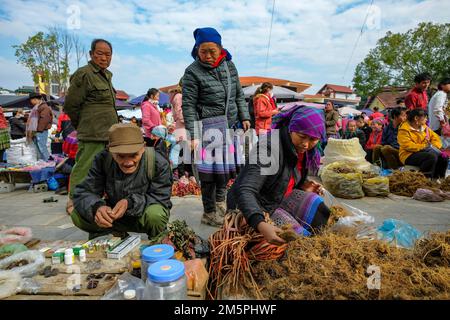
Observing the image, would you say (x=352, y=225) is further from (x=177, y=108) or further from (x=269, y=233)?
(x=177, y=108)

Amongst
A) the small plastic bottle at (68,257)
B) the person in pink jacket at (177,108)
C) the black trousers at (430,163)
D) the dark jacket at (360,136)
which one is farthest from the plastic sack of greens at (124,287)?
the dark jacket at (360,136)

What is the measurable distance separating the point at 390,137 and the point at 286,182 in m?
4.84

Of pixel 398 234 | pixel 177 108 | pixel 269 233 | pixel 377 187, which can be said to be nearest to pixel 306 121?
pixel 269 233

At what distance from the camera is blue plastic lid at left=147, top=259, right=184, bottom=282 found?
1.29m

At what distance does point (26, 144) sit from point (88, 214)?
574 cm

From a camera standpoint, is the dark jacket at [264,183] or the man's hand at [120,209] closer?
the dark jacket at [264,183]

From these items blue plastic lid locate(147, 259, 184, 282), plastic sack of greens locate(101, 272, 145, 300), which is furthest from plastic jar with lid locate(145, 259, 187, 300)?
plastic sack of greens locate(101, 272, 145, 300)

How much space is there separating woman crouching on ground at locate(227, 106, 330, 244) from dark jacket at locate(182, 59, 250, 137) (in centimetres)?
101

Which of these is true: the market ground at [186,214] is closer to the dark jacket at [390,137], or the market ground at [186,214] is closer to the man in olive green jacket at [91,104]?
the man in olive green jacket at [91,104]

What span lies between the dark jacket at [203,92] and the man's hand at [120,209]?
3.45ft

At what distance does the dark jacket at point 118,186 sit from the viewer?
2180 mm

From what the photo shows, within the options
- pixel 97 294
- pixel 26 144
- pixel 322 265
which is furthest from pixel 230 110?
pixel 26 144

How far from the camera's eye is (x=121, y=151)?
6.54 feet

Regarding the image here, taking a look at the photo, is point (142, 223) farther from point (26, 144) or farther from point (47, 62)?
point (47, 62)
